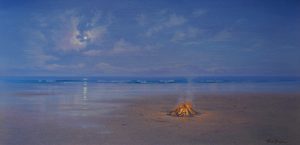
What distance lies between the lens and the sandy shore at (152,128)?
903cm

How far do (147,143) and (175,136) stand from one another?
1.14 metres

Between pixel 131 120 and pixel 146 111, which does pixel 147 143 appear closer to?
pixel 131 120

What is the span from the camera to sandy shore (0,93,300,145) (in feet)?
29.6

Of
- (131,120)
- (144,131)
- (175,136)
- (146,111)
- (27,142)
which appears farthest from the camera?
(146,111)


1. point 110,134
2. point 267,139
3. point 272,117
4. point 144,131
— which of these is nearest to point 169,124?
point 144,131

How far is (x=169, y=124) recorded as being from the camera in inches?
457

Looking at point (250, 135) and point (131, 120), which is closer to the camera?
point (250, 135)
